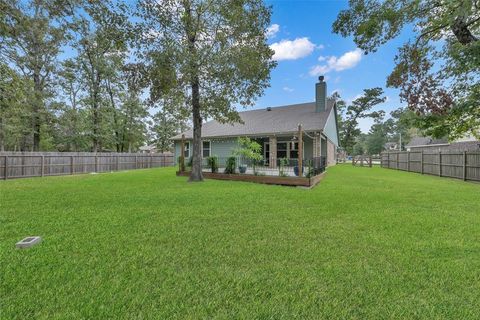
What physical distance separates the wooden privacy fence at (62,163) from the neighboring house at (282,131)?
5.25 meters

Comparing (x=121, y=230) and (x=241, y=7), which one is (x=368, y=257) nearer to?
(x=121, y=230)

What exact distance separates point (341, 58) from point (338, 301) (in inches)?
731

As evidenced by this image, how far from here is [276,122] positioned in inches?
701

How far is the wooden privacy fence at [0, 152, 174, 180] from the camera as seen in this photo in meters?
A: 11.9

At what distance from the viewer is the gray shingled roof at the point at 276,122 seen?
637 inches

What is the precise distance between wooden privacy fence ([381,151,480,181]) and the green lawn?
7.43 meters

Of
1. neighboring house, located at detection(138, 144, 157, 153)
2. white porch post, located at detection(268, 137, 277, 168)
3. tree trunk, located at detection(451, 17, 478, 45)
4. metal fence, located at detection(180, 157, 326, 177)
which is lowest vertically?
metal fence, located at detection(180, 157, 326, 177)

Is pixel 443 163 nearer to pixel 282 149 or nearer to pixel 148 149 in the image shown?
pixel 282 149

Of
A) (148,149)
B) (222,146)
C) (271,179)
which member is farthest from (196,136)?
(148,149)

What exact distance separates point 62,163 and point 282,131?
13688 millimetres

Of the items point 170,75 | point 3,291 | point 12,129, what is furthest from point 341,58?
point 12,129

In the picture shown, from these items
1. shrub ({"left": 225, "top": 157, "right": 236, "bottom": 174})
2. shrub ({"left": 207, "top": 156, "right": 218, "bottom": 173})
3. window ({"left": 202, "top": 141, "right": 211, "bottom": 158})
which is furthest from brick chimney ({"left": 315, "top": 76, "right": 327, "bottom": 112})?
shrub ({"left": 207, "top": 156, "right": 218, "bottom": 173})

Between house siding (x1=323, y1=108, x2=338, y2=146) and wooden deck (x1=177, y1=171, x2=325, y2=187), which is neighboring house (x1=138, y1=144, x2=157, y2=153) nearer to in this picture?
house siding (x1=323, y1=108, x2=338, y2=146)

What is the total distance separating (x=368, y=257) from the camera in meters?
2.97
